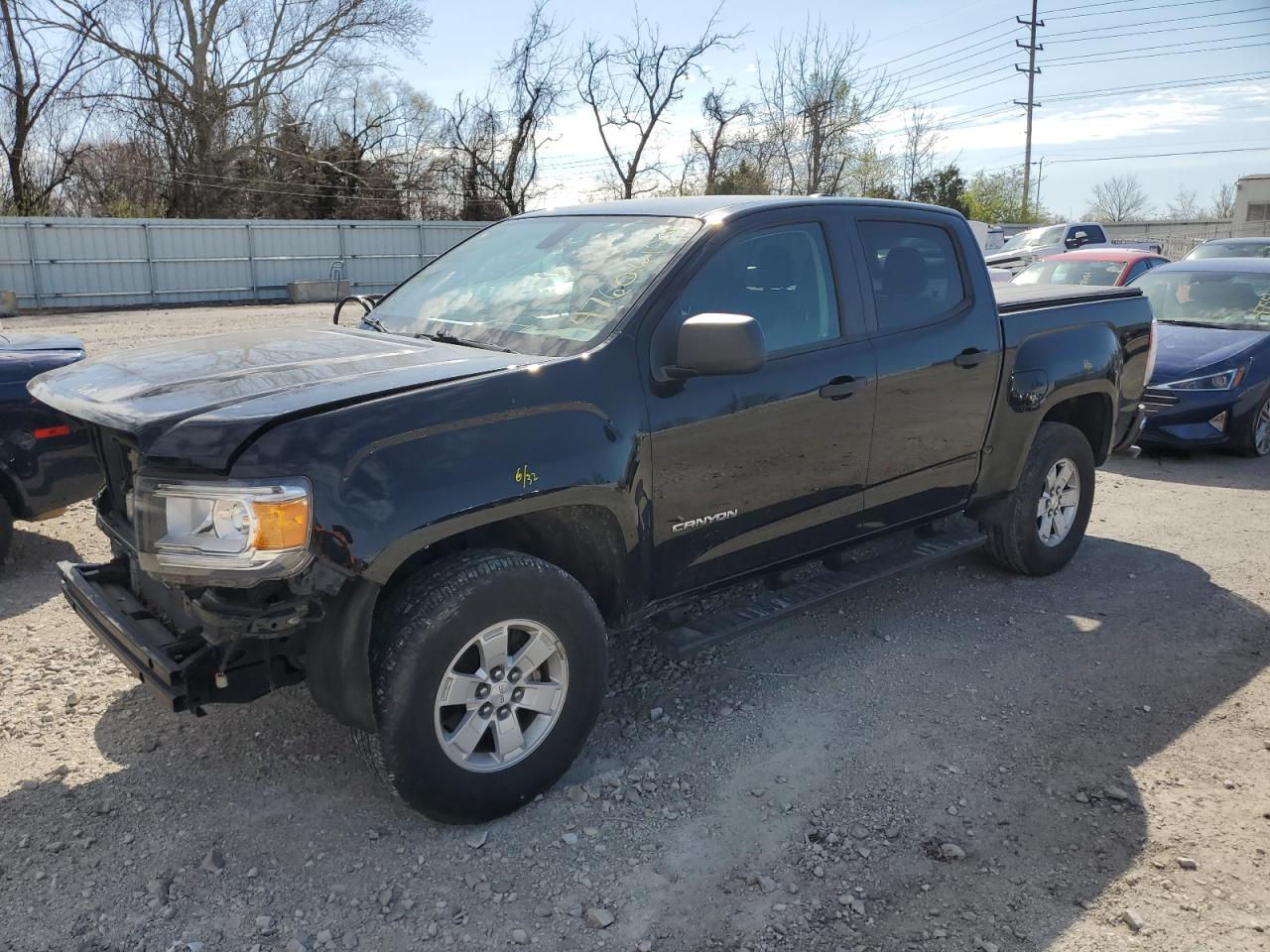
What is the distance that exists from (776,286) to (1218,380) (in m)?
6.24

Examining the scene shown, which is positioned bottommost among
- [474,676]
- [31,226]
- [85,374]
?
[474,676]

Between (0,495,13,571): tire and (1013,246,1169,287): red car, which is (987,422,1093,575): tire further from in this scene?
(1013,246,1169,287): red car

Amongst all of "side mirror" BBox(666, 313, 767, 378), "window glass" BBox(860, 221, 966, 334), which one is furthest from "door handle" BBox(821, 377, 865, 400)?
"side mirror" BBox(666, 313, 767, 378)

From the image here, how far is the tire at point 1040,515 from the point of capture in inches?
209

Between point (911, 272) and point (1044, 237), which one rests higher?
point (1044, 237)

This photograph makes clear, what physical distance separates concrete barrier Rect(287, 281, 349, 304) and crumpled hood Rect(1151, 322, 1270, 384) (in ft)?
69.4

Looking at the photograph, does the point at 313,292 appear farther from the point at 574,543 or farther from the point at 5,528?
the point at 574,543

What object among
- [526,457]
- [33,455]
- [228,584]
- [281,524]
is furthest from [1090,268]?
[228,584]

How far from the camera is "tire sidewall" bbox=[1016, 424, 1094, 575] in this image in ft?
17.4

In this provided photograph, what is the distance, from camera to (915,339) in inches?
176

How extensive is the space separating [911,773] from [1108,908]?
32.1 inches

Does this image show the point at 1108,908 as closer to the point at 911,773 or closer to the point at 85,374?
the point at 911,773

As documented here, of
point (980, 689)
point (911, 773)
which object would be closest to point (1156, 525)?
point (980, 689)

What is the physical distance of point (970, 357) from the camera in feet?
15.5
